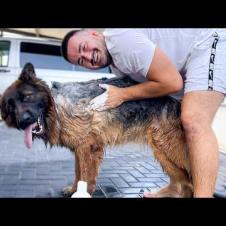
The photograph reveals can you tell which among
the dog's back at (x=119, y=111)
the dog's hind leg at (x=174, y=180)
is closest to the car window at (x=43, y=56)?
the dog's back at (x=119, y=111)

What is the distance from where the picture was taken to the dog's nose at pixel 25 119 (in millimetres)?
2270

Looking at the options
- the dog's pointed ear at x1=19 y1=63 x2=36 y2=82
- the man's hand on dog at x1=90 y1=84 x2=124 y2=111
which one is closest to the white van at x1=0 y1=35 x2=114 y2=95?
the dog's pointed ear at x1=19 y1=63 x2=36 y2=82

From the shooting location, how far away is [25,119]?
89.5 inches

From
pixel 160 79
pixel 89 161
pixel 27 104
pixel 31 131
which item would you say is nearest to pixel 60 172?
pixel 89 161

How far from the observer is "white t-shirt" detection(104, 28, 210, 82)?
221cm

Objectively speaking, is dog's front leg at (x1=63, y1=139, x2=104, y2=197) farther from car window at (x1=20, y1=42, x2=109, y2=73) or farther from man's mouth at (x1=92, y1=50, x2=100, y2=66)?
car window at (x1=20, y1=42, x2=109, y2=73)

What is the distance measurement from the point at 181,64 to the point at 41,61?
126 centimetres

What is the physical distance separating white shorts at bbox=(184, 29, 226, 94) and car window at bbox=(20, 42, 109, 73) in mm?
858

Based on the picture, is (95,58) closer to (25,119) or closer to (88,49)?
(88,49)

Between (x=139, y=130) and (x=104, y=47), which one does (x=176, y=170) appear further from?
(x=104, y=47)

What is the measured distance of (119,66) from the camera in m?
2.38

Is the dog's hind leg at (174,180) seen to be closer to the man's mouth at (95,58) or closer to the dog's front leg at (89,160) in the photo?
the dog's front leg at (89,160)

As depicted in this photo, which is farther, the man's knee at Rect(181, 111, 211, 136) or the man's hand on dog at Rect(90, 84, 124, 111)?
the man's hand on dog at Rect(90, 84, 124, 111)
